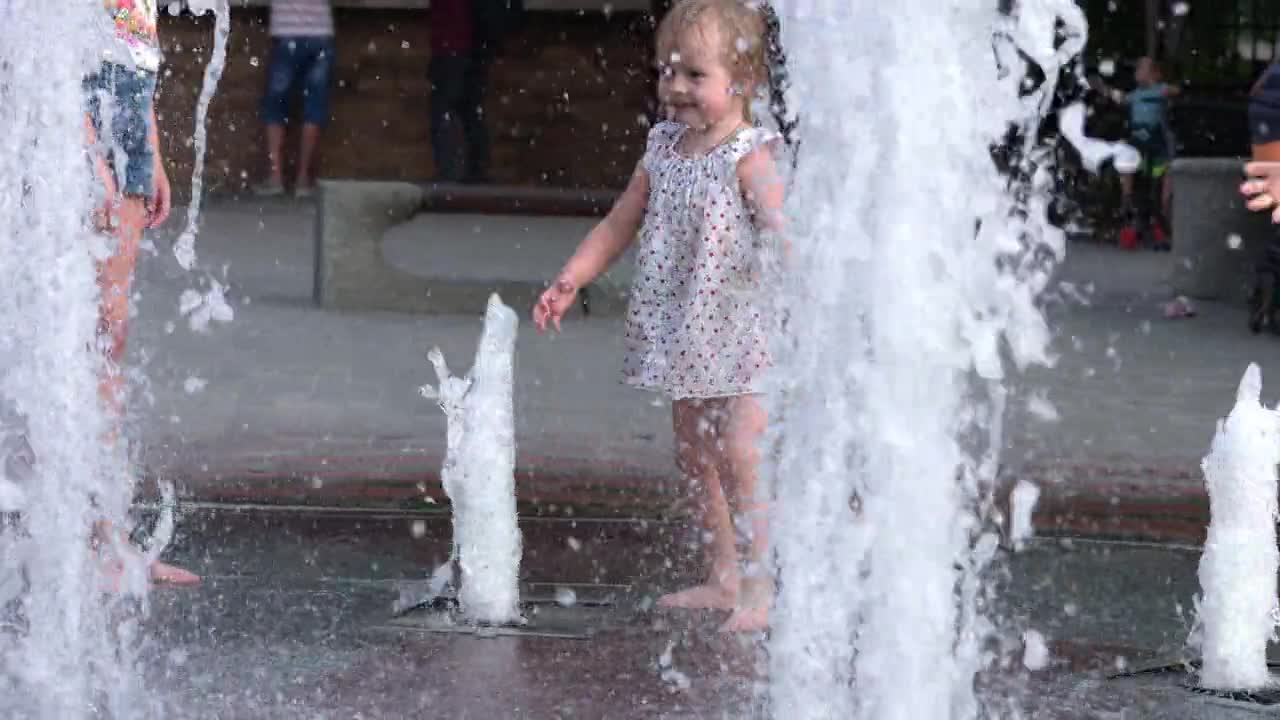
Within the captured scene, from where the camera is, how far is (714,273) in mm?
4914

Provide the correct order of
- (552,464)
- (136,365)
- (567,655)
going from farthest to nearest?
(136,365)
(552,464)
(567,655)

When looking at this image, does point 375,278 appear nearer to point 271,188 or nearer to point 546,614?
point 546,614

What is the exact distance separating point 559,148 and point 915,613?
14.1m

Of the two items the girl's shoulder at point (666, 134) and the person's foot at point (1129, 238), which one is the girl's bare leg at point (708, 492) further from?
the person's foot at point (1129, 238)

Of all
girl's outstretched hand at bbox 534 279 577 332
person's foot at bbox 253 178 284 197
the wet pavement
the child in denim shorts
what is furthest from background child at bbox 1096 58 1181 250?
girl's outstretched hand at bbox 534 279 577 332

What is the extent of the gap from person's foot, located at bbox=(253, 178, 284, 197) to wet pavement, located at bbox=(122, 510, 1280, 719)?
11.5 metres

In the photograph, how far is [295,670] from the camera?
4.29 meters

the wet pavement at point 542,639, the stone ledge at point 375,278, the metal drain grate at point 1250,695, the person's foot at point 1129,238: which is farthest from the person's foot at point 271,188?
the metal drain grate at point 1250,695

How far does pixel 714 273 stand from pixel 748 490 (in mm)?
448

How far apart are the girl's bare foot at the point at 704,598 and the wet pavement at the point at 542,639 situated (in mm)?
57

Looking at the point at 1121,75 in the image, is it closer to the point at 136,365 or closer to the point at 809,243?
the point at 136,365

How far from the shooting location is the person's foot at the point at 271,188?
17.1m

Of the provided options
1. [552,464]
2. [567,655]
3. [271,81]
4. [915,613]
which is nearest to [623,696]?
[567,655]

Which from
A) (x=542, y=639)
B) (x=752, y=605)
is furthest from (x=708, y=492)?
(x=542, y=639)
